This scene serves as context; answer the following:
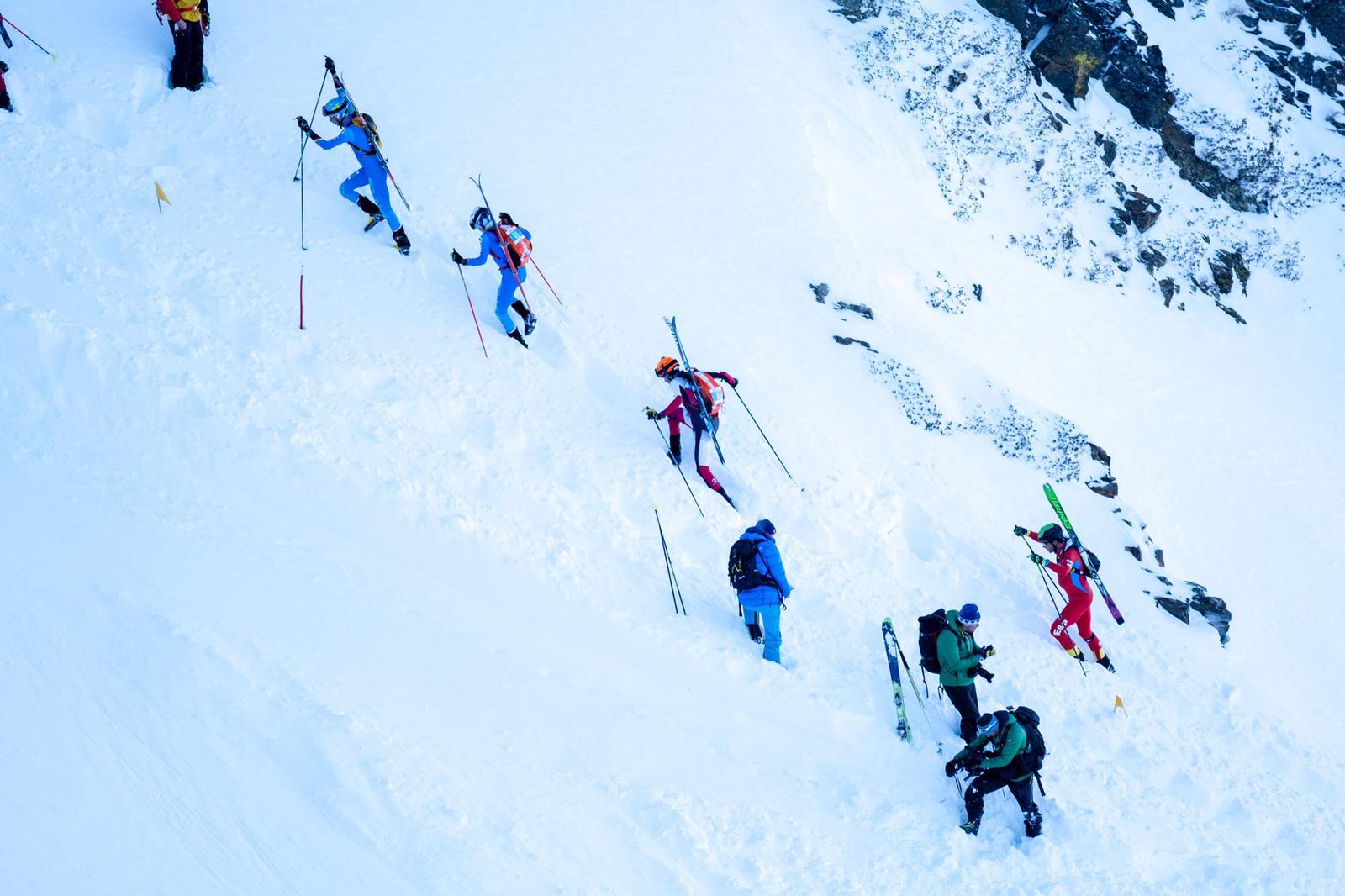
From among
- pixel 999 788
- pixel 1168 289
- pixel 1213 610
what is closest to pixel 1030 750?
pixel 999 788

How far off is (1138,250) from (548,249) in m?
15.1

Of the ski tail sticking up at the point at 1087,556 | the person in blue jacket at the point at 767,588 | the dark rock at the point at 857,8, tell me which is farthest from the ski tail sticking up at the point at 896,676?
the dark rock at the point at 857,8

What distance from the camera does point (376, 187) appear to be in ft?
38.9

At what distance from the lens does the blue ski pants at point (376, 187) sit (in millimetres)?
11773

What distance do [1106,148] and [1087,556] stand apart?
14.0 meters

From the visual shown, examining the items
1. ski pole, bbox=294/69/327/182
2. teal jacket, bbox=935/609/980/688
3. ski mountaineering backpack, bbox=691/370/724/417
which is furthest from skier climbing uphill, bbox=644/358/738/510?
ski pole, bbox=294/69/327/182

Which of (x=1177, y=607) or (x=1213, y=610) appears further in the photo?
(x=1213, y=610)

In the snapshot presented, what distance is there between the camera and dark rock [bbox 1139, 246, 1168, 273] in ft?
67.8

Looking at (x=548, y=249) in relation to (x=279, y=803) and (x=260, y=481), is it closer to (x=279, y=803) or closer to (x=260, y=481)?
(x=260, y=481)

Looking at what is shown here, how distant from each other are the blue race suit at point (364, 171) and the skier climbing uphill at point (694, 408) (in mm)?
4521

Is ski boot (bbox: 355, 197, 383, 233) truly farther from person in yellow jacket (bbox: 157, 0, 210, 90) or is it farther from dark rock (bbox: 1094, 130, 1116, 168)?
dark rock (bbox: 1094, 130, 1116, 168)

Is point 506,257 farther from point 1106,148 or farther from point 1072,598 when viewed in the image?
point 1106,148

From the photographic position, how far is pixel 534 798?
738 cm

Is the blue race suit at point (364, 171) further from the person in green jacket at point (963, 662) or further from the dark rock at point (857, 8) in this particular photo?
the dark rock at point (857, 8)
